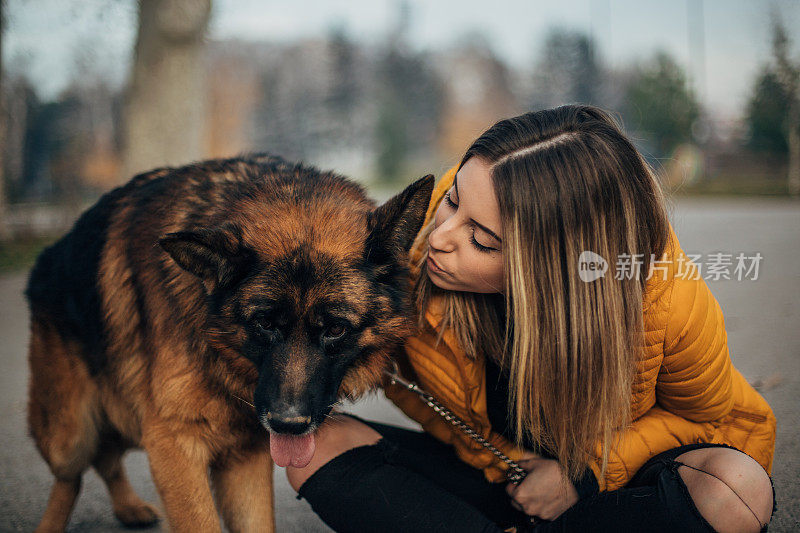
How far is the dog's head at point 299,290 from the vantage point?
2.06 metres

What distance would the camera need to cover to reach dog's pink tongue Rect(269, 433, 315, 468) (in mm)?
2197

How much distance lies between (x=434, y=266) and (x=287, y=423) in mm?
771

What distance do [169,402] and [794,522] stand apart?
9.31 feet

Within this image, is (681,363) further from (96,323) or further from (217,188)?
(96,323)

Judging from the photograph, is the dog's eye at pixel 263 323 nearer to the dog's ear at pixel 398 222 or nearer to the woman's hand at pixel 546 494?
the dog's ear at pixel 398 222

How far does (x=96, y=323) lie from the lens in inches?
106

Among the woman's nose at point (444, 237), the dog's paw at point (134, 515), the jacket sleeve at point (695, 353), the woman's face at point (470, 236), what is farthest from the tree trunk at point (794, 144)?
the dog's paw at point (134, 515)

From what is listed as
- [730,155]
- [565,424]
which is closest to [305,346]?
[565,424]

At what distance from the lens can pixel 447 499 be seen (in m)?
2.38

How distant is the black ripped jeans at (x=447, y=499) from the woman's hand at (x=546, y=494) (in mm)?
62

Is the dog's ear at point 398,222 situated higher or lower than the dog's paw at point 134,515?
higher

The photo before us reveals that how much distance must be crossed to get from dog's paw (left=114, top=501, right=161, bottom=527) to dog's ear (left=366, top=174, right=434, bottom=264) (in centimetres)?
191

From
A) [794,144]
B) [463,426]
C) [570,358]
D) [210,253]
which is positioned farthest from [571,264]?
[794,144]

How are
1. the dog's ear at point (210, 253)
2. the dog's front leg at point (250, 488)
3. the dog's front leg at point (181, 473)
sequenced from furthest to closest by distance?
the dog's front leg at point (250, 488) < the dog's front leg at point (181, 473) < the dog's ear at point (210, 253)
